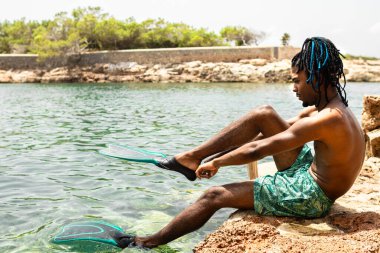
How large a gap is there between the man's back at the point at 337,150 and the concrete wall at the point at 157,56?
45732 mm

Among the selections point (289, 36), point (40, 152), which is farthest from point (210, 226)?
point (289, 36)

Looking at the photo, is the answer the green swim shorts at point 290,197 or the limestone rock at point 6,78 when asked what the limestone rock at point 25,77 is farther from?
the green swim shorts at point 290,197

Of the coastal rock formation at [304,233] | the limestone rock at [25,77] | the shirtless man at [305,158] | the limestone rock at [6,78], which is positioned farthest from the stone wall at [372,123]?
the limestone rock at [6,78]

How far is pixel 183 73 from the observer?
48.0 metres

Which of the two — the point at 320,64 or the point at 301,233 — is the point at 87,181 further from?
the point at 320,64

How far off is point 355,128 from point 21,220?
376 centimetres

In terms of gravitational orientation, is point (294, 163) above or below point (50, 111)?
above

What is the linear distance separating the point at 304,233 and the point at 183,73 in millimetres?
44928

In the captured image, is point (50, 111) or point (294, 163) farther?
point (50, 111)

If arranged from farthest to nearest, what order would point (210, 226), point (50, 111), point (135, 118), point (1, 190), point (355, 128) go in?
point (50, 111), point (135, 118), point (1, 190), point (210, 226), point (355, 128)

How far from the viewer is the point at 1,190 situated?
656 centimetres

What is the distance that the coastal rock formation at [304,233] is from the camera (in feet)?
10.4

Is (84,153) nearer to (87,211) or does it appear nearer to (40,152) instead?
(40,152)

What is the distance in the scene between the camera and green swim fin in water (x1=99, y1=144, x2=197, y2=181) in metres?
4.53
